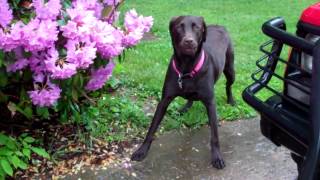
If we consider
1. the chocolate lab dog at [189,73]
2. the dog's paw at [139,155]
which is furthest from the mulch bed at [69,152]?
the chocolate lab dog at [189,73]

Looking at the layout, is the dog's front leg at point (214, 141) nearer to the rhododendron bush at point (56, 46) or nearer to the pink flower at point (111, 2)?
→ the rhododendron bush at point (56, 46)

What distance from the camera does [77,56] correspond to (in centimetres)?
297

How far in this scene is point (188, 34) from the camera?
4.49m

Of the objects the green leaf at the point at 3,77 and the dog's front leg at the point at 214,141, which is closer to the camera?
the green leaf at the point at 3,77

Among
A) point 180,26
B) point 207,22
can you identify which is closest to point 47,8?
point 180,26

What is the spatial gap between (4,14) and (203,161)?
2081mm

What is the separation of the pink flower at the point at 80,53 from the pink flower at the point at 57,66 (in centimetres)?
4

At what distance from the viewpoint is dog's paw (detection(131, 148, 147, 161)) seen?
14.0 ft

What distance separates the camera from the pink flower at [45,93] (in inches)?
126

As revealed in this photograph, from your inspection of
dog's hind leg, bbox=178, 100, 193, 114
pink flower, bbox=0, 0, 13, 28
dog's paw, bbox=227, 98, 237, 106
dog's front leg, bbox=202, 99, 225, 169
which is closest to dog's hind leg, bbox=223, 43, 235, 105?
dog's paw, bbox=227, 98, 237, 106

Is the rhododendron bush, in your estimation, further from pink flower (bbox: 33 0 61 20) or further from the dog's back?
the dog's back

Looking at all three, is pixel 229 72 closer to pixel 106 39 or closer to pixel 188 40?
pixel 188 40

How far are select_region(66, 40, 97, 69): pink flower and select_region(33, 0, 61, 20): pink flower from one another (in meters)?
0.18

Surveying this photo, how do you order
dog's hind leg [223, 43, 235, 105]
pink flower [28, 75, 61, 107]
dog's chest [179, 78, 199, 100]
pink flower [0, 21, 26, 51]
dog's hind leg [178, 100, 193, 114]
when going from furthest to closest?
dog's hind leg [223, 43, 235, 105]
dog's hind leg [178, 100, 193, 114]
dog's chest [179, 78, 199, 100]
pink flower [28, 75, 61, 107]
pink flower [0, 21, 26, 51]
